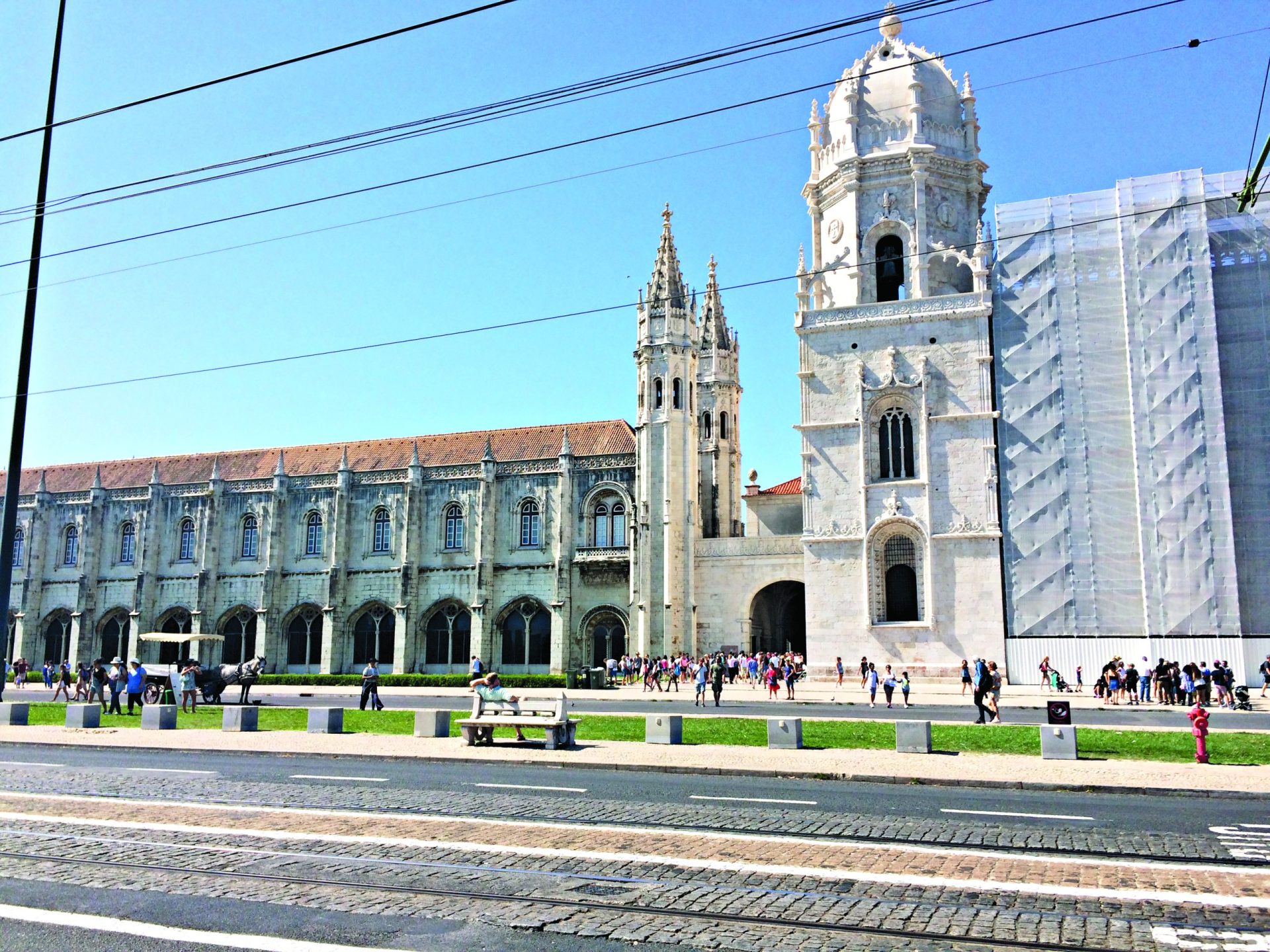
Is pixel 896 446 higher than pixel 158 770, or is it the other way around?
pixel 896 446

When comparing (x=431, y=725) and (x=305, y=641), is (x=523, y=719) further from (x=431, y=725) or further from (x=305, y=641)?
(x=305, y=641)

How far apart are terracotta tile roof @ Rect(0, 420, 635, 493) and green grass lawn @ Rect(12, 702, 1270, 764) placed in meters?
26.6

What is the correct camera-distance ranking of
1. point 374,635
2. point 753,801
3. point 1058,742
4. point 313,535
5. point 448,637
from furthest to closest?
point 313,535, point 374,635, point 448,637, point 1058,742, point 753,801

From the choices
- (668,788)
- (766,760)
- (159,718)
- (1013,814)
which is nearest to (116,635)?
(159,718)

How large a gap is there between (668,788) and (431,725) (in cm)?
808

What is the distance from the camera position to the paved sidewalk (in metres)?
14.0

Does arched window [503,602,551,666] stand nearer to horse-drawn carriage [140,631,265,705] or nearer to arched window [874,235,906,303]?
horse-drawn carriage [140,631,265,705]

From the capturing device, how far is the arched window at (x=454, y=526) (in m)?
52.5

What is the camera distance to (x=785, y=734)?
18.5 metres

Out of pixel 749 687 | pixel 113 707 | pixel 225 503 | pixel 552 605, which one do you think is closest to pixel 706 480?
pixel 552 605

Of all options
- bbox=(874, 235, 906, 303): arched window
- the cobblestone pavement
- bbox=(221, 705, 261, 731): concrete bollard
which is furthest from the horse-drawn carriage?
bbox=(874, 235, 906, 303): arched window

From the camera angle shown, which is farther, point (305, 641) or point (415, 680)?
point (305, 641)

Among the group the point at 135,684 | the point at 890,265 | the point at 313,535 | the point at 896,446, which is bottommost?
the point at 135,684

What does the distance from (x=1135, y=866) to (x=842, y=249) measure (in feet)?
122
